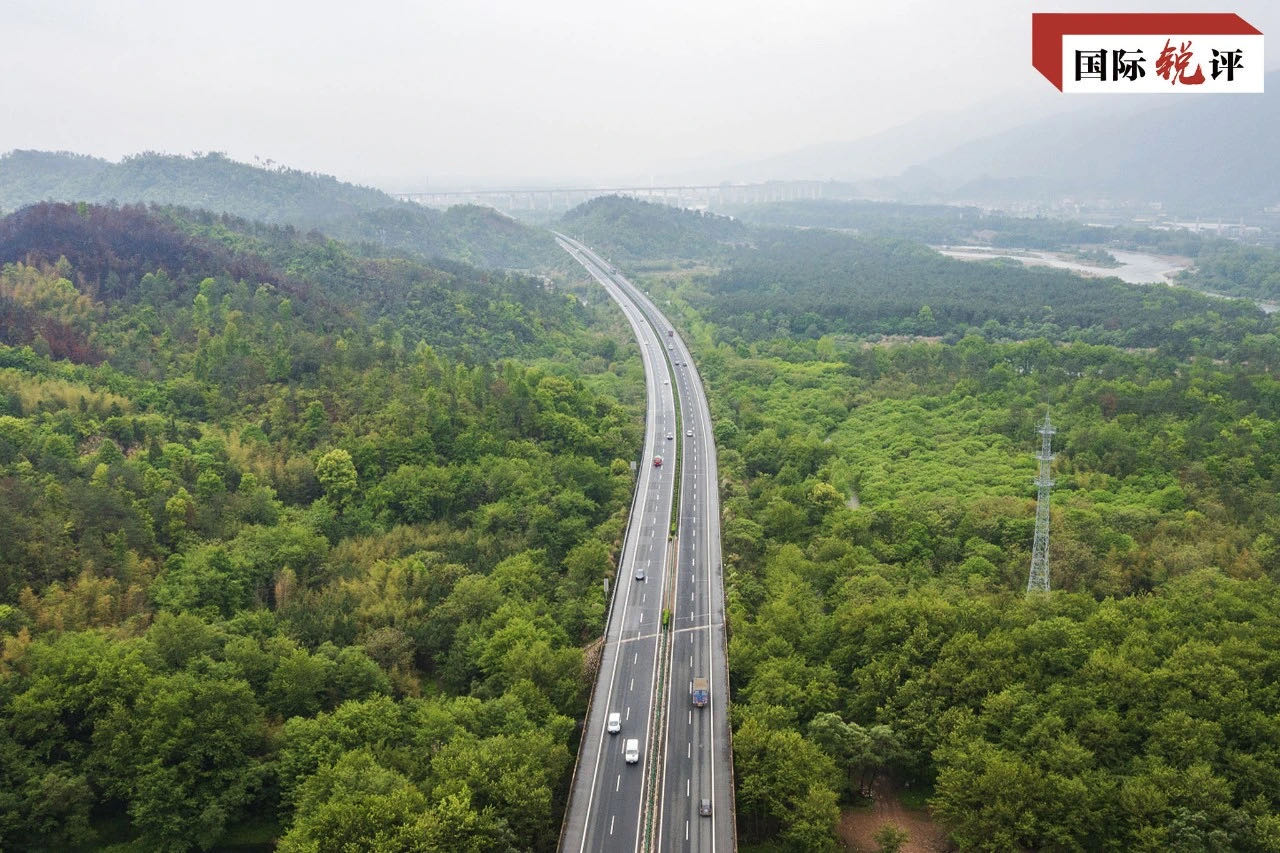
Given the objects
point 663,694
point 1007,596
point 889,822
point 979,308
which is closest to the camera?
point 889,822

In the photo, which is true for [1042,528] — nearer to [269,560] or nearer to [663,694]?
[663,694]

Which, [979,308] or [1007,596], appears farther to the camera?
[979,308]

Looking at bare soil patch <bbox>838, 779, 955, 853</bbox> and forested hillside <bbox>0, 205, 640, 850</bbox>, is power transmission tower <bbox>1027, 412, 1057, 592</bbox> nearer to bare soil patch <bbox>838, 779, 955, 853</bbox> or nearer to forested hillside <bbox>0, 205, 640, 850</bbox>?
bare soil patch <bbox>838, 779, 955, 853</bbox>

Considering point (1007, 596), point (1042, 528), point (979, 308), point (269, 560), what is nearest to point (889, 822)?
point (1007, 596)

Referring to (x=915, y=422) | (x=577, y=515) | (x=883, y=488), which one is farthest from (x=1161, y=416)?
(x=577, y=515)

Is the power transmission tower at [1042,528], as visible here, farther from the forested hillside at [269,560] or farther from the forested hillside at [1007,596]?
the forested hillside at [269,560]

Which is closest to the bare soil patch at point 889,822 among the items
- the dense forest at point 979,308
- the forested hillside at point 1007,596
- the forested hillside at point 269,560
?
the forested hillside at point 1007,596

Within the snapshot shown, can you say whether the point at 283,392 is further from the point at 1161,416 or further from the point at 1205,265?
the point at 1205,265
